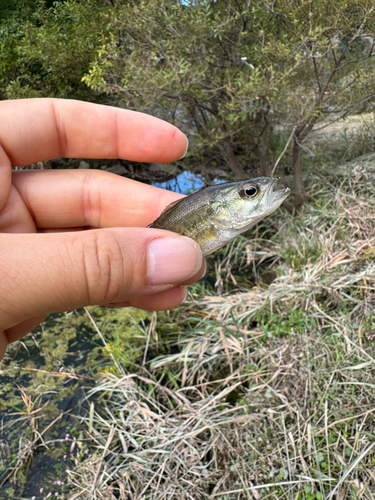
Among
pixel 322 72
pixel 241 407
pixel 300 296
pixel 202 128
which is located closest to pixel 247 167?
pixel 202 128

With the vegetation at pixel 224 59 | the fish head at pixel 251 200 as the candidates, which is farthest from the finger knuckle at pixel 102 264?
the vegetation at pixel 224 59

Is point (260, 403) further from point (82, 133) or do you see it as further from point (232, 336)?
point (82, 133)

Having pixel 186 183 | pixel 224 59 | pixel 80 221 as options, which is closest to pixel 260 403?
pixel 80 221

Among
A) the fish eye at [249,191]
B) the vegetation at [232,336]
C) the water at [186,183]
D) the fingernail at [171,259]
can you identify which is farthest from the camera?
the water at [186,183]

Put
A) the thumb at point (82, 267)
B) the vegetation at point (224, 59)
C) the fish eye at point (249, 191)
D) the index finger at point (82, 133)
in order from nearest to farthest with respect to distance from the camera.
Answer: the thumb at point (82, 267) < the fish eye at point (249, 191) < the index finger at point (82, 133) < the vegetation at point (224, 59)

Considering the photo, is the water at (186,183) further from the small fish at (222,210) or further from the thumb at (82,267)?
the thumb at (82,267)

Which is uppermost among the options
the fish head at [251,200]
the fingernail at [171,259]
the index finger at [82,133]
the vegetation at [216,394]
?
the index finger at [82,133]

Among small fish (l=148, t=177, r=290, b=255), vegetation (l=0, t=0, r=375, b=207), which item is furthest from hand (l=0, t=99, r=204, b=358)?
vegetation (l=0, t=0, r=375, b=207)

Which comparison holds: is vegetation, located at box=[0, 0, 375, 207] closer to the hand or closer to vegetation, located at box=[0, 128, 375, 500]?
vegetation, located at box=[0, 128, 375, 500]
